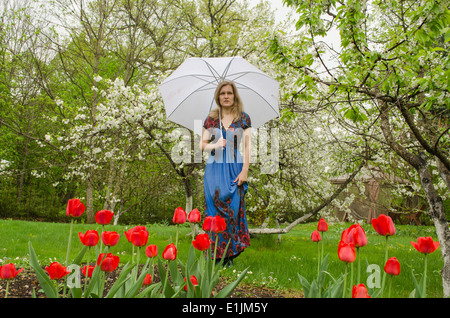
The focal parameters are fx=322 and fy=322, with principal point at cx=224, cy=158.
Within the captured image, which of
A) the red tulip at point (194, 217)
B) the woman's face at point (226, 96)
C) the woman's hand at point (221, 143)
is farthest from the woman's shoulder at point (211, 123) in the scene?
the red tulip at point (194, 217)

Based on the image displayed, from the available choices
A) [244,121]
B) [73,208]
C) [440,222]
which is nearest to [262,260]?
[244,121]

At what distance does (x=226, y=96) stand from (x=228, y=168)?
817mm

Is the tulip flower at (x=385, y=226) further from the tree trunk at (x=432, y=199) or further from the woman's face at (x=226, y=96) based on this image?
the woman's face at (x=226, y=96)

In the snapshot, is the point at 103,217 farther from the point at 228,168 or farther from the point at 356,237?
the point at 228,168

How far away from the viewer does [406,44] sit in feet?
8.74

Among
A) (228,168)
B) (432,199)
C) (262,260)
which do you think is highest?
(228,168)

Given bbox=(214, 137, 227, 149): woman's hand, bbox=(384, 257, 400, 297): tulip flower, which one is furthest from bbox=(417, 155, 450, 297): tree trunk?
bbox=(384, 257, 400, 297): tulip flower

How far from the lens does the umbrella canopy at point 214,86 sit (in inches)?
158

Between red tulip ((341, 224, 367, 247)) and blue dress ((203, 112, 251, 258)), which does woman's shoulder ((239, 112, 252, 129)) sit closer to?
blue dress ((203, 112, 251, 258))

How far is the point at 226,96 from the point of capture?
3654 mm

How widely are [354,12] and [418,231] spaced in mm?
10431

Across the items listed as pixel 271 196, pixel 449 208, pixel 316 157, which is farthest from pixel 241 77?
pixel 449 208

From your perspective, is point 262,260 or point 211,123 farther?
point 262,260
